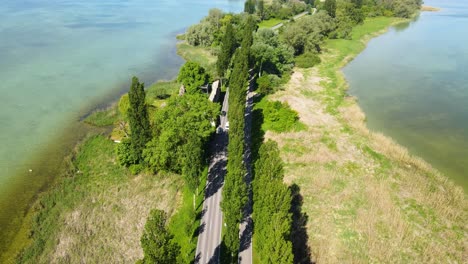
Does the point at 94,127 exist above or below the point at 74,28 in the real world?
below

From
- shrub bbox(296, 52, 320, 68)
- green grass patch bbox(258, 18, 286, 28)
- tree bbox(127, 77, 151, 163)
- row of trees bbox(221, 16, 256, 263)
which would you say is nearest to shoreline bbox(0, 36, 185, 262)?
tree bbox(127, 77, 151, 163)

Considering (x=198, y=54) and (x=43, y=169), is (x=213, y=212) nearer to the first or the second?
(x=43, y=169)

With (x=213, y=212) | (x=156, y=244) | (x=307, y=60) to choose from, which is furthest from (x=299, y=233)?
(x=307, y=60)

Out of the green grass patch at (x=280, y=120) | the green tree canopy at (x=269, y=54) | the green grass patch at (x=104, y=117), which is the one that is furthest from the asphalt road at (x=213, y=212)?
the green tree canopy at (x=269, y=54)

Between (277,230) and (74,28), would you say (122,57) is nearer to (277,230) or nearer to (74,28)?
(74,28)

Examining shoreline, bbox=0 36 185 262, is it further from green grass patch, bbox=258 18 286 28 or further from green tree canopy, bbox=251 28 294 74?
green grass patch, bbox=258 18 286 28

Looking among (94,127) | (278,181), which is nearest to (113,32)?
(94,127)
